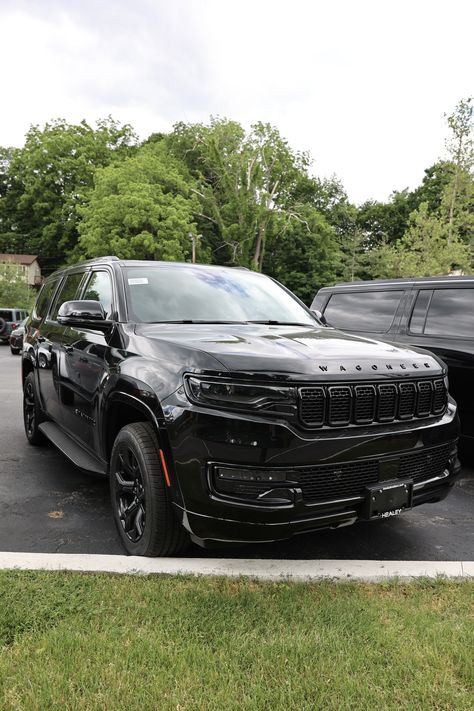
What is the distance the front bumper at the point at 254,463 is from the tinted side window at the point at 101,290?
143 centimetres

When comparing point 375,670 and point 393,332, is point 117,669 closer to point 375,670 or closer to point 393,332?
point 375,670

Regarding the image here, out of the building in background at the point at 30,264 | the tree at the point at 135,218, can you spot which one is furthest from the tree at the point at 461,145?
the building in background at the point at 30,264

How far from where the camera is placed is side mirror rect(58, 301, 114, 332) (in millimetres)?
3643

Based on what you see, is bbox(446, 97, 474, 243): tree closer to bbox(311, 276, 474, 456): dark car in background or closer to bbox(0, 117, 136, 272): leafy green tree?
bbox(311, 276, 474, 456): dark car in background

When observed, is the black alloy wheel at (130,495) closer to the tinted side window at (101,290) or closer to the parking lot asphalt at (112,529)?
the parking lot asphalt at (112,529)

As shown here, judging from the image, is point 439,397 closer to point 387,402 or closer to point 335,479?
point 387,402

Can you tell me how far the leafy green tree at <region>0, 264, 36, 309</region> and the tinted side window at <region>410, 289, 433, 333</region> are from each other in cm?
3452

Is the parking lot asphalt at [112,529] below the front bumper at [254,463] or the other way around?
below

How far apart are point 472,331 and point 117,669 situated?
4.21 m

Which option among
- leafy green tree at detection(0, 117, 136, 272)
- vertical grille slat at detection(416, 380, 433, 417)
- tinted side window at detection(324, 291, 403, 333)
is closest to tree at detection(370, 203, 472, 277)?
tinted side window at detection(324, 291, 403, 333)

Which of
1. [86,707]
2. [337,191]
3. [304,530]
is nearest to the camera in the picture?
[86,707]

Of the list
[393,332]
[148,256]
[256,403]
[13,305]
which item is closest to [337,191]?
[148,256]

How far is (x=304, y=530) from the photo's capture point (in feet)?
9.07

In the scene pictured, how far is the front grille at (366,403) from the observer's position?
2.70m
